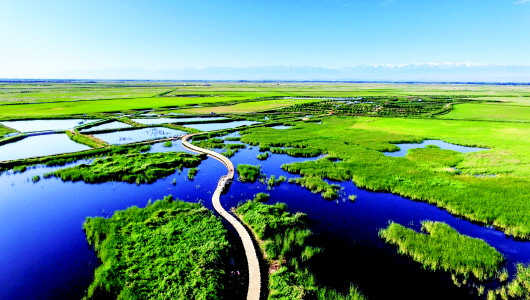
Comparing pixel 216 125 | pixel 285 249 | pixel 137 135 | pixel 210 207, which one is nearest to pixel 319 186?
pixel 210 207

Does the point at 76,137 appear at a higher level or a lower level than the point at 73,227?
higher

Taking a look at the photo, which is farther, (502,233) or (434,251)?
(502,233)

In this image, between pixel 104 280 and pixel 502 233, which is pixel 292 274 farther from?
pixel 502 233

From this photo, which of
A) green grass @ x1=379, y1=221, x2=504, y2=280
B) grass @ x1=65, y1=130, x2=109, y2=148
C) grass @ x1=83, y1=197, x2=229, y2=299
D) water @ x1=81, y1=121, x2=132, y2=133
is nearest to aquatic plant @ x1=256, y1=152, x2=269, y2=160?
grass @ x1=83, y1=197, x2=229, y2=299

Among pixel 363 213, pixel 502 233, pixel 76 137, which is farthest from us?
pixel 76 137

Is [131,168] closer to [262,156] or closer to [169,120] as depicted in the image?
[262,156]

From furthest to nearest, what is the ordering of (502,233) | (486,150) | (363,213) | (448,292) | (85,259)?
(486,150)
(363,213)
(502,233)
(85,259)
(448,292)

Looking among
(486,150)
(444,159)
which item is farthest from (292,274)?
(486,150)
